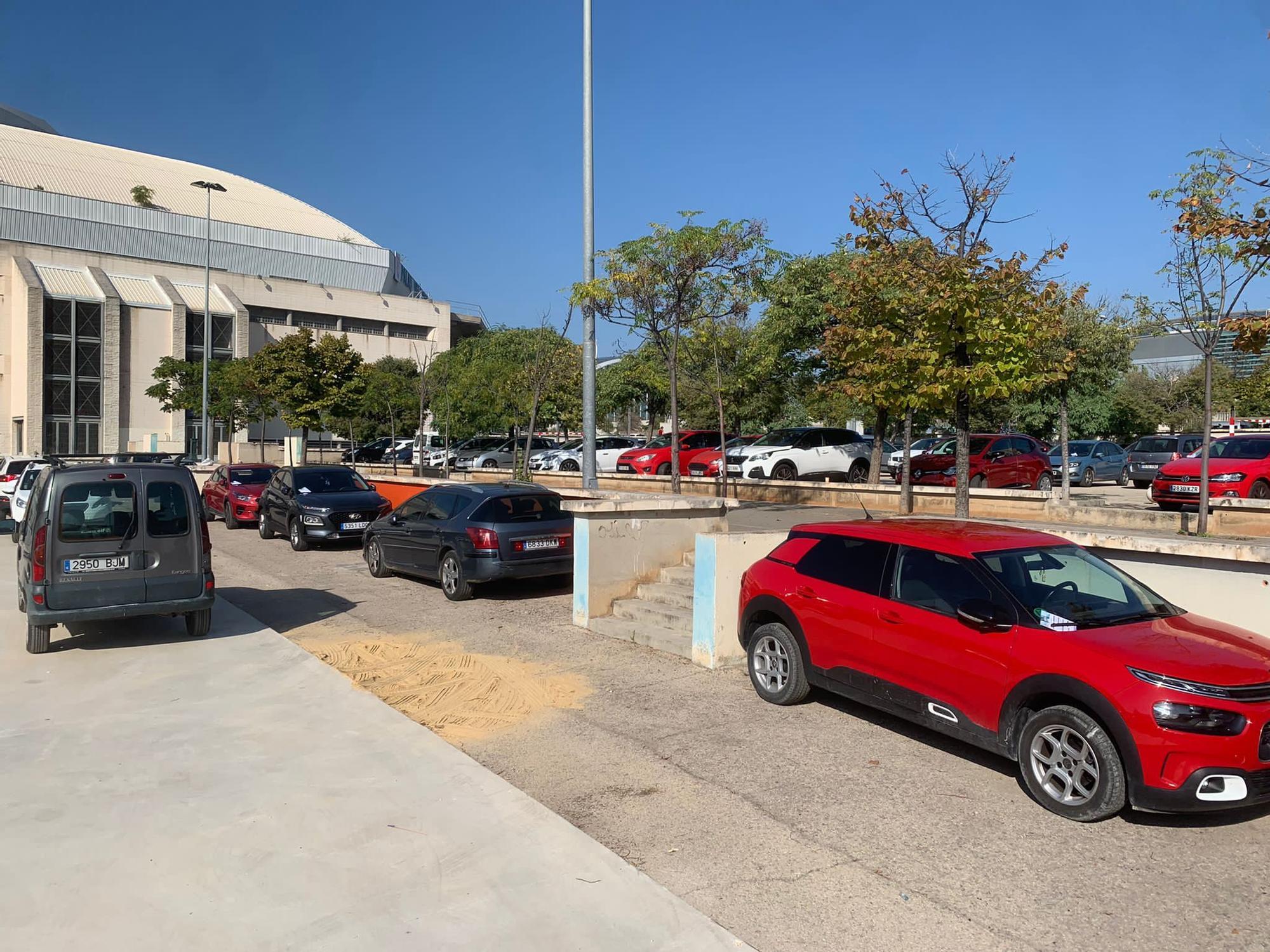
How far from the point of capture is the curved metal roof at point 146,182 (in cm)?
6819

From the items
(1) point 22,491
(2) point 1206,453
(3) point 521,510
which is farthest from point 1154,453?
(1) point 22,491

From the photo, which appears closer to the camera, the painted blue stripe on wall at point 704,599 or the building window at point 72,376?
the painted blue stripe on wall at point 704,599

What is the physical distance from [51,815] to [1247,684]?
6.30 meters

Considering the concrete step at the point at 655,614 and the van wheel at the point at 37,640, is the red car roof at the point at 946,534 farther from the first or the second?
the van wheel at the point at 37,640

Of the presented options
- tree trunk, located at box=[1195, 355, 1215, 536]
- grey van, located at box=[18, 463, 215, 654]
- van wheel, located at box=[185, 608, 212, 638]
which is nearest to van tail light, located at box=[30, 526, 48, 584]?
grey van, located at box=[18, 463, 215, 654]

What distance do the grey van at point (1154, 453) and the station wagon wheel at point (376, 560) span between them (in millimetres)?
20769

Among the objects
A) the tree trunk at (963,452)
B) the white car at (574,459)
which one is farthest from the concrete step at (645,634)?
the white car at (574,459)

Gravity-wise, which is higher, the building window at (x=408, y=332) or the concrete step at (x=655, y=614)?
the building window at (x=408, y=332)

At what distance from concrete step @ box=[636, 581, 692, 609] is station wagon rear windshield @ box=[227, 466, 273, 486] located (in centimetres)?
1466

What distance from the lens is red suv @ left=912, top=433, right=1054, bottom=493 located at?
20469 millimetres

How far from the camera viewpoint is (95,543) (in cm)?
883

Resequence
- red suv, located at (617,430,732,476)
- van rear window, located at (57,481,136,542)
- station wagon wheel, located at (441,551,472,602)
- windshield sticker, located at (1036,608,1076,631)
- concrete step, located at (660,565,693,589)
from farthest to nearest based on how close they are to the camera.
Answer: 1. red suv, located at (617,430,732,476)
2. station wagon wheel, located at (441,551,472,602)
3. concrete step, located at (660,565,693,589)
4. van rear window, located at (57,481,136,542)
5. windshield sticker, located at (1036,608,1076,631)

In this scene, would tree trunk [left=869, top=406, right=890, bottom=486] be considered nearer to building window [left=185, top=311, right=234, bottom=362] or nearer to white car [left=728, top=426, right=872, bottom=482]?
white car [left=728, top=426, right=872, bottom=482]

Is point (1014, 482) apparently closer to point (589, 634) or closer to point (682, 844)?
point (589, 634)
